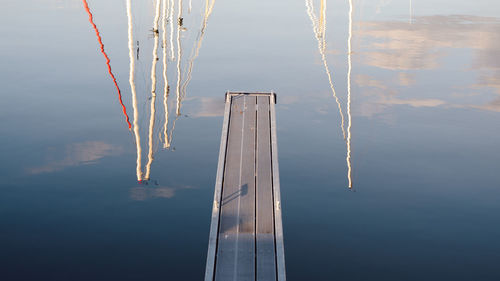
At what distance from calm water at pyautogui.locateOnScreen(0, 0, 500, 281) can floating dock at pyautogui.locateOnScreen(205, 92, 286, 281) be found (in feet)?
3.55

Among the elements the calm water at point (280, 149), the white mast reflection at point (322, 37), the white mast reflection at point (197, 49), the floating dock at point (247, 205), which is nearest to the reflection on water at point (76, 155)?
the calm water at point (280, 149)

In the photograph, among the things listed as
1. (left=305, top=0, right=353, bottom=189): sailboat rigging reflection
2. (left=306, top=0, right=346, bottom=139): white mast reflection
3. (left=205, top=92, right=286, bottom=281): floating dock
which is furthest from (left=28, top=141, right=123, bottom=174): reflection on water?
(left=306, top=0, right=346, bottom=139): white mast reflection

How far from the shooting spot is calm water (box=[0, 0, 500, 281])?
22.5 m

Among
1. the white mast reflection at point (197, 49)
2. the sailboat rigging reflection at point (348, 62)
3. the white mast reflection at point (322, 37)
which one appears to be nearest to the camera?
the sailboat rigging reflection at point (348, 62)

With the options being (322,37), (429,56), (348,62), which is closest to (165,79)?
(348,62)

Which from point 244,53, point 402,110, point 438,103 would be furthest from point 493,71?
point 244,53

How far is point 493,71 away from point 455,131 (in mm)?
14683

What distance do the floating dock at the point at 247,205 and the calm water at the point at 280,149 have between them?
42.7 inches

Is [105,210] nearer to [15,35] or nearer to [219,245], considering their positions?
[219,245]

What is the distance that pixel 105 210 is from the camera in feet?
83.1

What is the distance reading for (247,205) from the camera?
24.3 meters

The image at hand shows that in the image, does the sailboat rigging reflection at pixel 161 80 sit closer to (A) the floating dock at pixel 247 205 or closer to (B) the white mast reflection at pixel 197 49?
(B) the white mast reflection at pixel 197 49

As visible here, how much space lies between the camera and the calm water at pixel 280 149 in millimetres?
22469

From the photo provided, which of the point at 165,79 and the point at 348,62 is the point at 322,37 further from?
the point at 165,79
